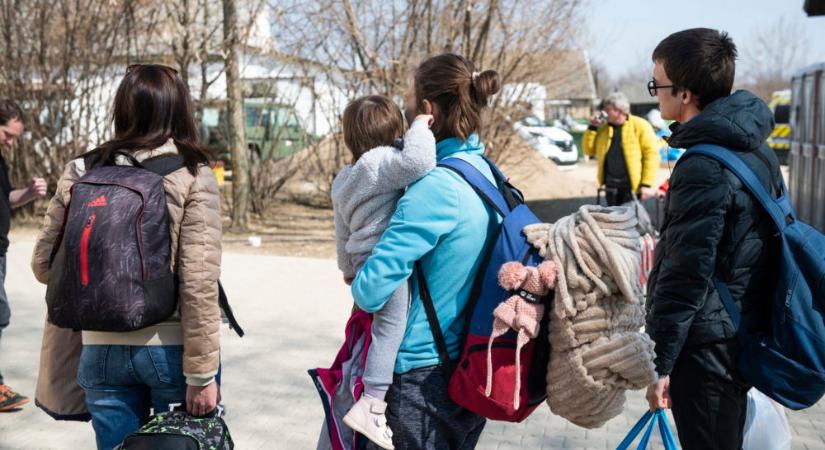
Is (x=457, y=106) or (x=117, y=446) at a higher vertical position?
(x=457, y=106)

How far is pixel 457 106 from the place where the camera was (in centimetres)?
251

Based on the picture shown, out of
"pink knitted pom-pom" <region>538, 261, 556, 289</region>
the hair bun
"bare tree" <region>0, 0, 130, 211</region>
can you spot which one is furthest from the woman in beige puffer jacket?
"bare tree" <region>0, 0, 130, 211</region>

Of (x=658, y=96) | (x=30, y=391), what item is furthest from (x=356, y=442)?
(x=30, y=391)

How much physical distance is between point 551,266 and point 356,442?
0.86 meters

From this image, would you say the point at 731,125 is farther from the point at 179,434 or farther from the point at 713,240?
the point at 179,434

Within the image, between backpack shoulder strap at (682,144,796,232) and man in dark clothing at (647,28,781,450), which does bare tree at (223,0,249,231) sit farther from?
backpack shoulder strap at (682,144,796,232)

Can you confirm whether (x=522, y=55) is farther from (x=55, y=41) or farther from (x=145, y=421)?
(x=145, y=421)

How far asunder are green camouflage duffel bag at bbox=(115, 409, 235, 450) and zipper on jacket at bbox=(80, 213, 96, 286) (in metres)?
0.48

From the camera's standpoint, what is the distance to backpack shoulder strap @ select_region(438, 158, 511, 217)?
244cm

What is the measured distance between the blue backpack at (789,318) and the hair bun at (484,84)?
0.67 meters

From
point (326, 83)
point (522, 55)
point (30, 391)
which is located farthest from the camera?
point (326, 83)

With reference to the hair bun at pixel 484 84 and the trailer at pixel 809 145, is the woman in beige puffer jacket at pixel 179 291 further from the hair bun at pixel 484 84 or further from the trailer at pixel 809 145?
the trailer at pixel 809 145

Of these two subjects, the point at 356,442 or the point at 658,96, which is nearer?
the point at 356,442

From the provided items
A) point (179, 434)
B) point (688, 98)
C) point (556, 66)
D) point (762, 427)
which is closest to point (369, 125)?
point (688, 98)
